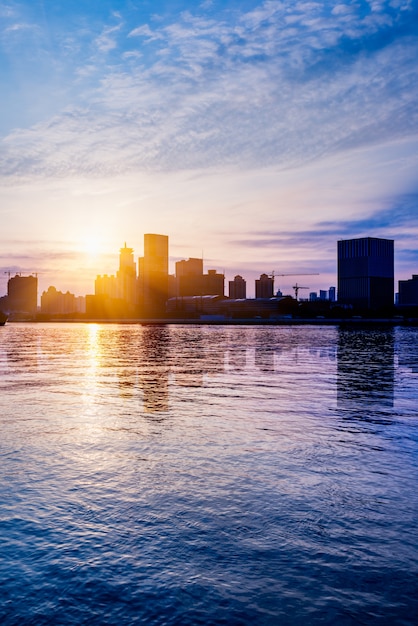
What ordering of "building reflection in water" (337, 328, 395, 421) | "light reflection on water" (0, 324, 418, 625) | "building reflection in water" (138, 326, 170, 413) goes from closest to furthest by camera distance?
"light reflection on water" (0, 324, 418, 625) → "building reflection in water" (337, 328, 395, 421) → "building reflection in water" (138, 326, 170, 413)

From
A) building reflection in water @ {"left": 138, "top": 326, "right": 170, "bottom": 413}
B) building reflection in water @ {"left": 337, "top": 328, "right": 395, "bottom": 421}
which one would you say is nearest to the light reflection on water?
building reflection in water @ {"left": 337, "top": 328, "right": 395, "bottom": 421}

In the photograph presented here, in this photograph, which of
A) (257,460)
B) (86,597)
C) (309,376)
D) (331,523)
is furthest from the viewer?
(309,376)

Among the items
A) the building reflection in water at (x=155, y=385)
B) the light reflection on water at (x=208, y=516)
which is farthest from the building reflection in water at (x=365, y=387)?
the building reflection in water at (x=155, y=385)

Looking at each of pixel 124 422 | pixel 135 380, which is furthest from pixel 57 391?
pixel 124 422

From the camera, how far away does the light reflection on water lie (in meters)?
6.68

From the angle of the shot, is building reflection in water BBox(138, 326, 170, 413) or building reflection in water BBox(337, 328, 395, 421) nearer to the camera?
building reflection in water BBox(337, 328, 395, 421)

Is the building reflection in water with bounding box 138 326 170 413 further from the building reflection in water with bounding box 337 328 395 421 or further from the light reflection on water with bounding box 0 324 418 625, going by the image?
the building reflection in water with bounding box 337 328 395 421

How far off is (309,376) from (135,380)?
10.2 m

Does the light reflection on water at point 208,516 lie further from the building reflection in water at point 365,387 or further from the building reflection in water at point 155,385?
the building reflection in water at point 155,385

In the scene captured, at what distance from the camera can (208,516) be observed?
9.24 m

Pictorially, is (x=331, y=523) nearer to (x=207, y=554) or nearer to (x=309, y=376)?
(x=207, y=554)

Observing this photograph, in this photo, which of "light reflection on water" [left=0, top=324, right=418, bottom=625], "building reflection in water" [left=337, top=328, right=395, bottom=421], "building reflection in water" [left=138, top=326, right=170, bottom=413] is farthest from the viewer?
"building reflection in water" [left=138, top=326, right=170, bottom=413]

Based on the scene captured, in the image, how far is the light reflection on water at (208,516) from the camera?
21.9 ft

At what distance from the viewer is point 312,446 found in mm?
Result: 14125
